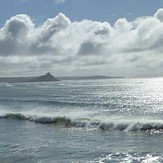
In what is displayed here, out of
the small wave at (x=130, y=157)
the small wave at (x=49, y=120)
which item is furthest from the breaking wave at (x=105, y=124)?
the small wave at (x=130, y=157)

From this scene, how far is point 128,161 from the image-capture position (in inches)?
1147

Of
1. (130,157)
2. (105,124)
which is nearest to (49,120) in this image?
(105,124)

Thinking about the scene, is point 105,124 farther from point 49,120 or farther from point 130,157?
point 130,157

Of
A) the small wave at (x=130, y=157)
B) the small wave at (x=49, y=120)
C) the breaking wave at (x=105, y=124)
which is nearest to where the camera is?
the small wave at (x=130, y=157)

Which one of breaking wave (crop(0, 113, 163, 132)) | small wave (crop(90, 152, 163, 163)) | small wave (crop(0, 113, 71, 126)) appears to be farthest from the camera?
small wave (crop(0, 113, 71, 126))

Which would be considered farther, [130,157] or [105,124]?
[105,124]

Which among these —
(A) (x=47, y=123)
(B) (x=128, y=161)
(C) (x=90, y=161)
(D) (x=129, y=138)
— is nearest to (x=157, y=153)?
(B) (x=128, y=161)

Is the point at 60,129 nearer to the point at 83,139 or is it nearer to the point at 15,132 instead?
the point at 15,132

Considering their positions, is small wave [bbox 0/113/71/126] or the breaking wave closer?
the breaking wave

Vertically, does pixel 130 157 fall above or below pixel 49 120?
below

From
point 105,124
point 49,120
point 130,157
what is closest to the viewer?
point 130,157

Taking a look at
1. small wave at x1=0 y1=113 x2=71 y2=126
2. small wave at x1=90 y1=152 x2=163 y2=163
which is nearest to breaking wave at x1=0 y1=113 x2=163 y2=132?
small wave at x1=0 y1=113 x2=71 y2=126

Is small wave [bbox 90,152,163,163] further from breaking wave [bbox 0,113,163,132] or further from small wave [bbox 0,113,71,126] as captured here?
small wave [bbox 0,113,71,126]

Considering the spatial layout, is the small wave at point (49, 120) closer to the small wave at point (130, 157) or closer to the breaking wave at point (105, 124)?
the breaking wave at point (105, 124)
